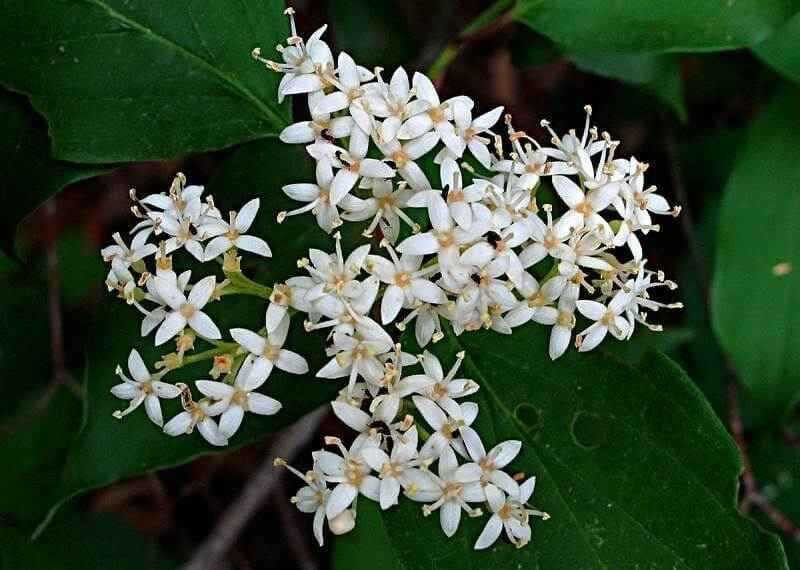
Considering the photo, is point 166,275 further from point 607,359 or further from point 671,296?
point 671,296

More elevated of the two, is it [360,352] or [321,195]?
[321,195]

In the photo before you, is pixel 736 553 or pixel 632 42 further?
pixel 632 42

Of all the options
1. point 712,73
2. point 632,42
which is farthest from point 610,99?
point 632,42

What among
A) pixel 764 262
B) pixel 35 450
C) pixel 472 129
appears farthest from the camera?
pixel 35 450

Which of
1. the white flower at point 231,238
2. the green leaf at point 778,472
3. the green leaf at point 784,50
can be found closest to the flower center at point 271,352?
the white flower at point 231,238

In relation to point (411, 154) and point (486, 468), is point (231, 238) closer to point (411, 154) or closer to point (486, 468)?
point (411, 154)

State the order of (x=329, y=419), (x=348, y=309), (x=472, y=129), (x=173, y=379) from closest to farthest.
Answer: (x=348, y=309) < (x=472, y=129) < (x=173, y=379) < (x=329, y=419)

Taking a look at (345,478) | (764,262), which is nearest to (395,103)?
(345,478)

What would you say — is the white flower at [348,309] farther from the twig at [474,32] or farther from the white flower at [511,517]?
the twig at [474,32]
